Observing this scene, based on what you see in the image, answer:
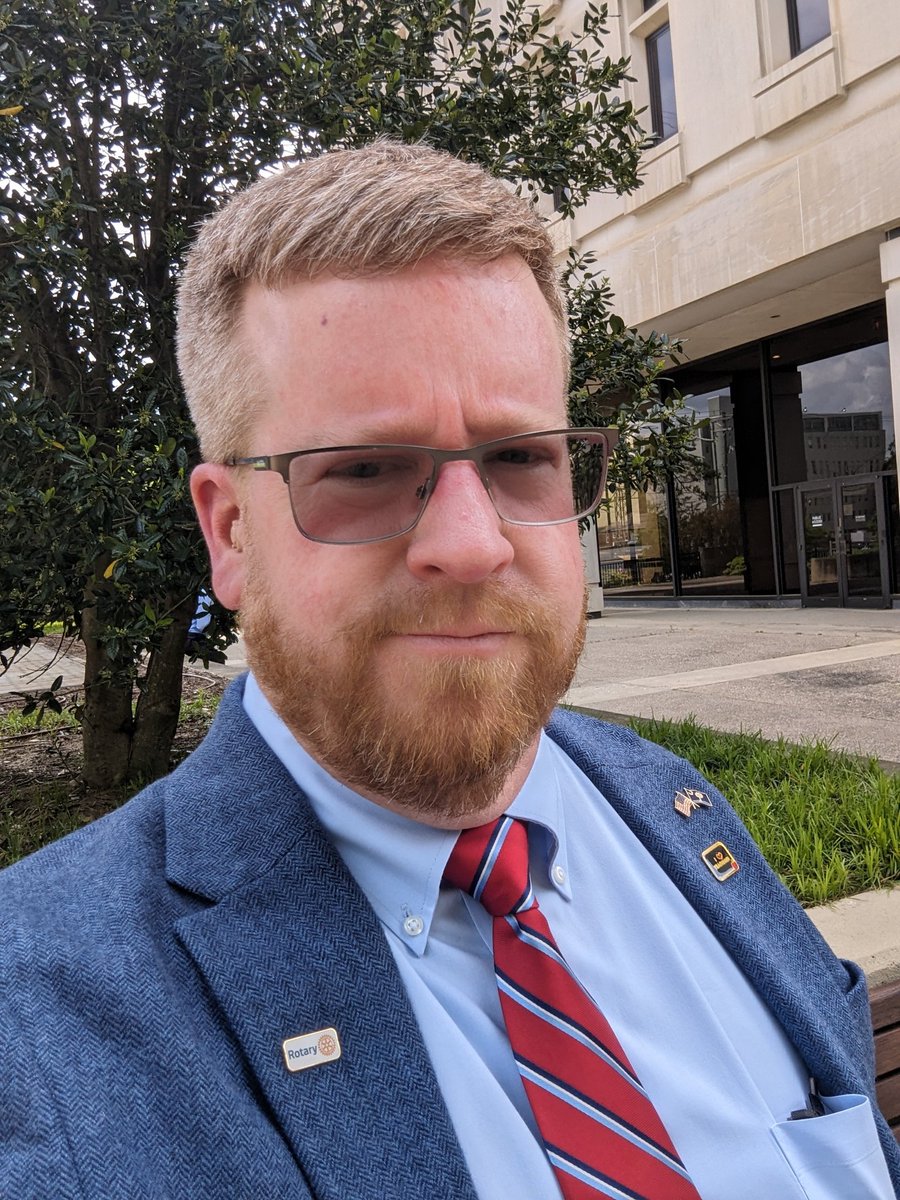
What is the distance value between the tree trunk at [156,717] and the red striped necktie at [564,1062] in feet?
12.5

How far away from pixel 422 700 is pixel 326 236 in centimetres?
61

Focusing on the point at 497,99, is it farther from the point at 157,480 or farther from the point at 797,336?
the point at 797,336

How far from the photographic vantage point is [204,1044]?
93cm

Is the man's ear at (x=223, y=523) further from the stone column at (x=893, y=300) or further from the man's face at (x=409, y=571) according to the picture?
the stone column at (x=893, y=300)

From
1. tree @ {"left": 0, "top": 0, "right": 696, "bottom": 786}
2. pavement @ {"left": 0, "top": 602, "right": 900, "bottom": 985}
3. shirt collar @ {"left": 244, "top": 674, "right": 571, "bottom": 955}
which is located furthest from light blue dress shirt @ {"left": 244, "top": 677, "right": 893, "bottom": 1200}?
tree @ {"left": 0, "top": 0, "right": 696, "bottom": 786}

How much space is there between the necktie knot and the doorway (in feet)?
48.6

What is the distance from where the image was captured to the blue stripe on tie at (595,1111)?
106cm

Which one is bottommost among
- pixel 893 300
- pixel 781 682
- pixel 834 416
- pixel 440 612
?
pixel 781 682


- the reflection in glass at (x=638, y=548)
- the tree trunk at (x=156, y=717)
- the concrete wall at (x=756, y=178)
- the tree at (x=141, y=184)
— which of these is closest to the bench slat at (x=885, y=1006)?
the tree at (x=141, y=184)

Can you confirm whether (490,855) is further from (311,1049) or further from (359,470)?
(359,470)

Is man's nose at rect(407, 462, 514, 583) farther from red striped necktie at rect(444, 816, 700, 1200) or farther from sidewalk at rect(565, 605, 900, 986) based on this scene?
sidewalk at rect(565, 605, 900, 986)

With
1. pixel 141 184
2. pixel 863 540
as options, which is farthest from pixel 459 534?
pixel 863 540

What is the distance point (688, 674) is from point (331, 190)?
8.03 m

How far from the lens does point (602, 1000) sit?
1.26 metres
